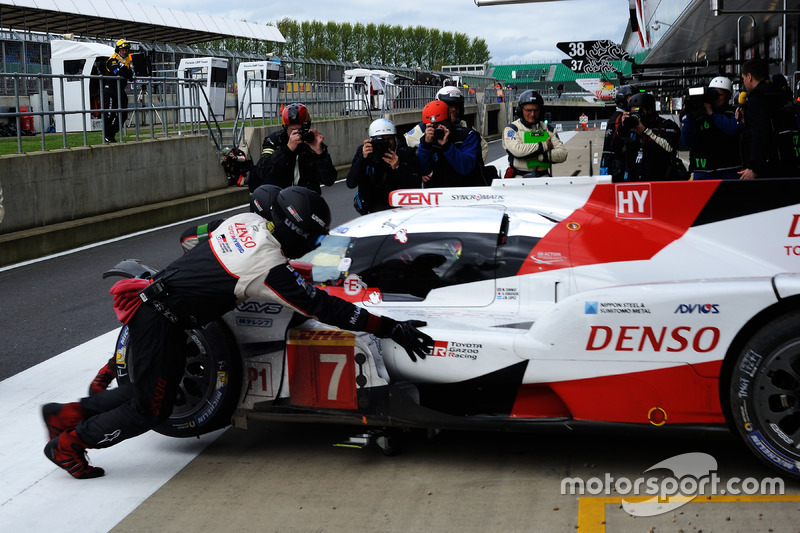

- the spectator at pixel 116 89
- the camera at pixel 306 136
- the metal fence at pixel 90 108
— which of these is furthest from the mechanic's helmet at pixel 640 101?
the spectator at pixel 116 89

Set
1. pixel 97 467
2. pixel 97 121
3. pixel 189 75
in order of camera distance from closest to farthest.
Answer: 1. pixel 97 467
2. pixel 97 121
3. pixel 189 75

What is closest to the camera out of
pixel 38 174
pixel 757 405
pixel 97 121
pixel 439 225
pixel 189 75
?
pixel 757 405

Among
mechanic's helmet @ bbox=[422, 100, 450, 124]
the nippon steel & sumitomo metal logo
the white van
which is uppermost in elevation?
the white van

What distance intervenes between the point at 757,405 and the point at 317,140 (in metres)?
4.73

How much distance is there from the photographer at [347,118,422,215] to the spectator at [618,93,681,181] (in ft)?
7.92

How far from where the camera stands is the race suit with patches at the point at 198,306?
422cm

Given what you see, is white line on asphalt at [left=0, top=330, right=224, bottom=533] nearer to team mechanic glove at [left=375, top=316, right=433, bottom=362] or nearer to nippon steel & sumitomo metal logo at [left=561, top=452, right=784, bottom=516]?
team mechanic glove at [left=375, top=316, right=433, bottom=362]

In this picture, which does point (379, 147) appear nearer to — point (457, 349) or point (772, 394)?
point (457, 349)

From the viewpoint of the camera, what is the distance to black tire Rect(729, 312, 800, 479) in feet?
12.4

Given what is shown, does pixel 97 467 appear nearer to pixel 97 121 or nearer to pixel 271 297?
pixel 271 297

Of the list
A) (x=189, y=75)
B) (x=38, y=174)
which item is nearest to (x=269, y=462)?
(x=38, y=174)

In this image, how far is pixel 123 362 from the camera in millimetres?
4637

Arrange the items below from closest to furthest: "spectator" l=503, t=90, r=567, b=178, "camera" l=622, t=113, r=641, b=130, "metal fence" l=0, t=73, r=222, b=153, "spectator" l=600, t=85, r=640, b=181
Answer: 1. "spectator" l=503, t=90, r=567, b=178
2. "camera" l=622, t=113, r=641, b=130
3. "spectator" l=600, t=85, r=640, b=181
4. "metal fence" l=0, t=73, r=222, b=153

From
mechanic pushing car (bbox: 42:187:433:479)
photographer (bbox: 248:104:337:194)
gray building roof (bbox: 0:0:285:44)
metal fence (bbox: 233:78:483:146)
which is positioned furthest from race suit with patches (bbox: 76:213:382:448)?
gray building roof (bbox: 0:0:285:44)
